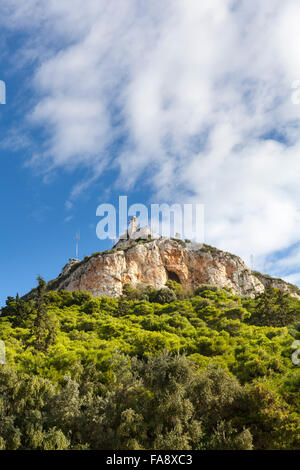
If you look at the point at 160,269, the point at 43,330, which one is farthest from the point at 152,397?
the point at 160,269

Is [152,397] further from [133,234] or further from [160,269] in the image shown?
[133,234]

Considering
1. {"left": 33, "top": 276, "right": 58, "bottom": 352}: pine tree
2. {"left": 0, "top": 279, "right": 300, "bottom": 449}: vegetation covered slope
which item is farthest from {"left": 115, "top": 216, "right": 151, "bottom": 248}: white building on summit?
{"left": 0, "top": 279, "right": 300, "bottom": 449}: vegetation covered slope

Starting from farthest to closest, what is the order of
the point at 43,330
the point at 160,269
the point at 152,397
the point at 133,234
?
the point at 133,234
the point at 160,269
the point at 43,330
the point at 152,397

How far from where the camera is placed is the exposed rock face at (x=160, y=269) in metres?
59.4

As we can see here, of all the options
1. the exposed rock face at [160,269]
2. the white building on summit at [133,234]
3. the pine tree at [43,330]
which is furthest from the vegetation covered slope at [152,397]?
the white building on summit at [133,234]

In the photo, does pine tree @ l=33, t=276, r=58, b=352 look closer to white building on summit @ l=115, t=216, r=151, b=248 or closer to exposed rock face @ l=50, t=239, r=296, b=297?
exposed rock face @ l=50, t=239, r=296, b=297

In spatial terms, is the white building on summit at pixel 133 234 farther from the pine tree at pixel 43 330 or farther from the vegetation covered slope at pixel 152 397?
the vegetation covered slope at pixel 152 397

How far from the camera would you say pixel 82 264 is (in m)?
64.1

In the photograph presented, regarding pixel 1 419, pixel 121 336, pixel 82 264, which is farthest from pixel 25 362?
pixel 82 264

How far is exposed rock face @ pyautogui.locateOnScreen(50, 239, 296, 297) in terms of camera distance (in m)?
59.4

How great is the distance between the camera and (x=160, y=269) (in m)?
65.3

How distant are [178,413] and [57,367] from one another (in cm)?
884
